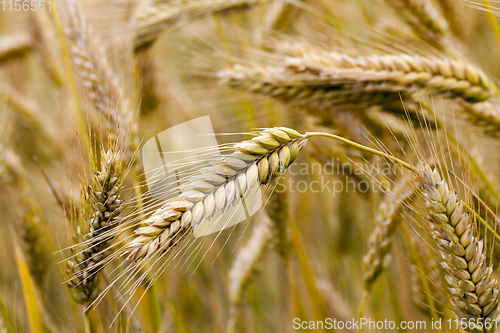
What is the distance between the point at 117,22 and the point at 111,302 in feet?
3.73

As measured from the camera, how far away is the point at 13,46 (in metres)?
1.46

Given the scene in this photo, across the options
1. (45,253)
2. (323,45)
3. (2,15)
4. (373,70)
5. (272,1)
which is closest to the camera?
(373,70)

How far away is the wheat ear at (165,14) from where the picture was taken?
1.08m

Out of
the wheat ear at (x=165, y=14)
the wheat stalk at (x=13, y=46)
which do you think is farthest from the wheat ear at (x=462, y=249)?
the wheat stalk at (x=13, y=46)

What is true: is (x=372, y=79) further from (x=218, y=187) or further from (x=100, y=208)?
(x=100, y=208)

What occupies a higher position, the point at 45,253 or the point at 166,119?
the point at 166,119

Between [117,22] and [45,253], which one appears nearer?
[45,253]

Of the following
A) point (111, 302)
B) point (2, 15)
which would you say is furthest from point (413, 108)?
point (2, 15)

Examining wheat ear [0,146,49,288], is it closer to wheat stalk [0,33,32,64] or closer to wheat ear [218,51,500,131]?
wheat stalk [0,33,32,64]

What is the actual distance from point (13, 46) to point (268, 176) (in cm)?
164

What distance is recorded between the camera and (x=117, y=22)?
4.22 ft

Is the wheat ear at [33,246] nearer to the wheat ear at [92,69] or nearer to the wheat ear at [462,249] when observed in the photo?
the wheat ear at [92,69]

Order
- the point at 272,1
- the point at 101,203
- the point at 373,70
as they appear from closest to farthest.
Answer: the point at 101,203 → the point at 373,70 → the point at 272,1

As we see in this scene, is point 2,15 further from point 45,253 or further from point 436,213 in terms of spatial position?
point 436,213
